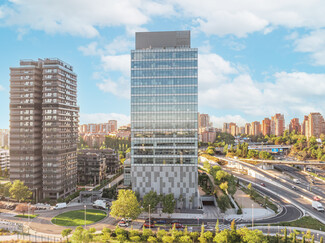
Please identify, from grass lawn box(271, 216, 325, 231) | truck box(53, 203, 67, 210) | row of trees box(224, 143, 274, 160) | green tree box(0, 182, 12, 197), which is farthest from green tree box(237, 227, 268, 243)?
row of trees box(224, 143, 274, 160)

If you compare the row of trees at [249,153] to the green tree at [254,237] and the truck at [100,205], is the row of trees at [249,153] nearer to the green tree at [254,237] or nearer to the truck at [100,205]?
the truck at [100,205]

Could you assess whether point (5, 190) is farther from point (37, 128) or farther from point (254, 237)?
point (254, 237)

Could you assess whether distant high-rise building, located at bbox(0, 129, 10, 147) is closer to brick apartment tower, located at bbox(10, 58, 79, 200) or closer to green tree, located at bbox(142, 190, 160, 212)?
brick apartment tower, located at bbox(10, 58, 79, 200)

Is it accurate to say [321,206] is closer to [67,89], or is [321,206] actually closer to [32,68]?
[67,89]

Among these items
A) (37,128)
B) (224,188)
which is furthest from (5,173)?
(224,188)

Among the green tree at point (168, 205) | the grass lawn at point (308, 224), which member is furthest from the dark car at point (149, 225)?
the grass lawn at point (308, 224)

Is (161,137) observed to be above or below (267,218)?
above

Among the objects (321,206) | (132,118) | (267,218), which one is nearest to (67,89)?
(132,118)
